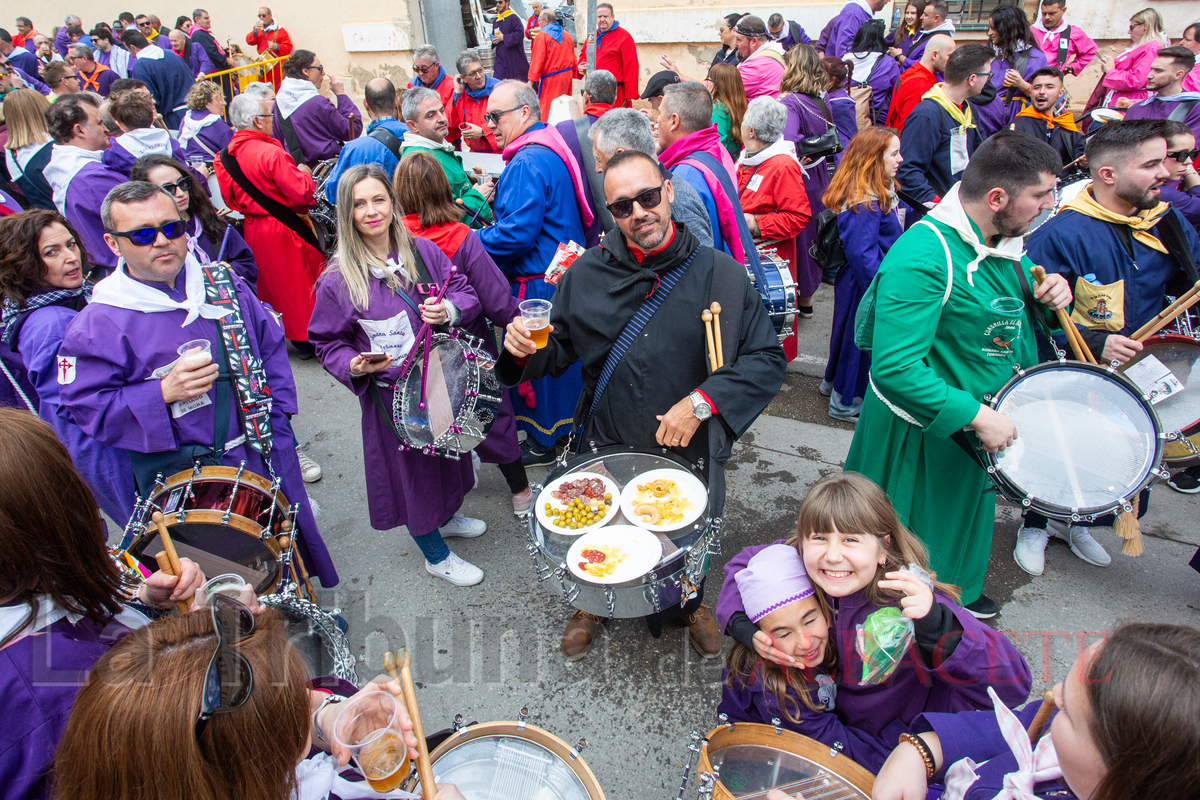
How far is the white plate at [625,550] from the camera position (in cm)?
238

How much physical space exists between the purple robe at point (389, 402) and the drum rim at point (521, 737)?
1684 millimetres

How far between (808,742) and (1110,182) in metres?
3.12

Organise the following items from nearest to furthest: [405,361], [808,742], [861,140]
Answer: [808,742], [405,361], [861,140]

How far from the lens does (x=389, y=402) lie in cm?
341

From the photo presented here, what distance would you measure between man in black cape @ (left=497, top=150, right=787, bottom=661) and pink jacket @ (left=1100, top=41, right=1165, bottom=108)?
7.06m

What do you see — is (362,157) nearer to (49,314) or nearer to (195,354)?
(49,314)

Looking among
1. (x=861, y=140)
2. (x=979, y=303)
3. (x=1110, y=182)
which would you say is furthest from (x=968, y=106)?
(x=979, y=303)

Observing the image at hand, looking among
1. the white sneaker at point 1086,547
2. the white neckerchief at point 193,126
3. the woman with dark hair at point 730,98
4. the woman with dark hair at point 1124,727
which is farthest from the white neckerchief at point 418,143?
the woman with dark hair at point 1124,727

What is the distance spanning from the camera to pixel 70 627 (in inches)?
62.6

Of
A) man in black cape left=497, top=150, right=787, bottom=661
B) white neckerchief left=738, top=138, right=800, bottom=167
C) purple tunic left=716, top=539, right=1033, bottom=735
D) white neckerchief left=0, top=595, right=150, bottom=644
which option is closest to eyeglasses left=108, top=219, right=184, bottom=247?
man in black cape left=497, top=150, right=787, bottom=661

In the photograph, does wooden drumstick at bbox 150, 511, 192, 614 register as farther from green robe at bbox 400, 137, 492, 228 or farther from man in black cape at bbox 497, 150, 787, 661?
green robe at bbox 400, 137, 492, 228

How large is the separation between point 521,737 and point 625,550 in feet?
2.43

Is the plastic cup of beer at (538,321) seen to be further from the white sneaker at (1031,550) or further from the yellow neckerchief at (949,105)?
the yellow neckerchief at (949,105)

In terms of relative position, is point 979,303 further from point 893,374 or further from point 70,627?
point 70,627
